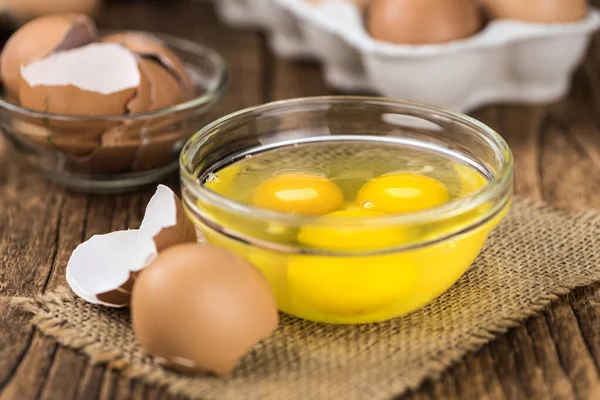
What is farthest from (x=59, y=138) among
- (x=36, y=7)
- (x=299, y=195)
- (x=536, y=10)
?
(x=536, y=10)

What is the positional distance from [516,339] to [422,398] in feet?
0.54

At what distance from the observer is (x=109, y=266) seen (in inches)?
41.1

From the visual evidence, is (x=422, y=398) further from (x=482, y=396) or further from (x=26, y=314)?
(x=26, y=314)

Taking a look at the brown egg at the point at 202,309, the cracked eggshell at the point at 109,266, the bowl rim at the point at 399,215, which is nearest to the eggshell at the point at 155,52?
the bowl rim at the point at 399,215

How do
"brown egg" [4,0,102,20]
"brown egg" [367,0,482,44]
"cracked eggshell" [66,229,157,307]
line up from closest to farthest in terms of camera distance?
"cracked eggshell" [66,229,157,307] < "brown egg" [367,0,482,44] < "brown egg" [4,0,102,20]

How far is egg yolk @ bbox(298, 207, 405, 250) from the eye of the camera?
0.90 m

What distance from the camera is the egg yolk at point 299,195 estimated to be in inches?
40.7

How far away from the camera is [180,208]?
3.40 ft

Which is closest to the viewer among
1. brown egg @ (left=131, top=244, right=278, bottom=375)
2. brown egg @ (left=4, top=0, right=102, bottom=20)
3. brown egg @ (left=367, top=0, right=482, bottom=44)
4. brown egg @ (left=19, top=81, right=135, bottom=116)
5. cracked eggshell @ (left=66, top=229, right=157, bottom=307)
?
brown egg @ (left=131, top=244, right=278, bottom=375)

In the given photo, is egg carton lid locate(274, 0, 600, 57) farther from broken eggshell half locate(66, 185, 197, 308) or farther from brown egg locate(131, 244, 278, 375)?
brown egg locate(131, 244, 278, 375)

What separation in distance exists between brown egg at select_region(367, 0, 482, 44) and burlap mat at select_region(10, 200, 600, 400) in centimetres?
50

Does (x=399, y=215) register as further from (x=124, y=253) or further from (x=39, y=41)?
(x=39, y=41)

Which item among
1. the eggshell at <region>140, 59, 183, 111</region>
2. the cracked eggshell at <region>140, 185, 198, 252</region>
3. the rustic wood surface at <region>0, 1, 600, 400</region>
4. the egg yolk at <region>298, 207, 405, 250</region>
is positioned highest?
the egg yolk at <region>298, 207, 405, 250</region>

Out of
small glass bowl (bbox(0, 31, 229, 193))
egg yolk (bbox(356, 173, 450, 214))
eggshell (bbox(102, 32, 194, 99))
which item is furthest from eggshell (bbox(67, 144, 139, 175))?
egg yolk (bbox(356, 173, 450, 214))
